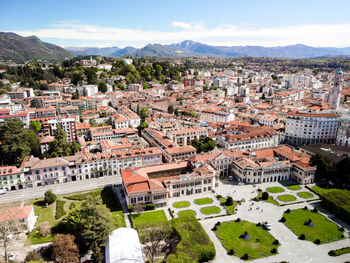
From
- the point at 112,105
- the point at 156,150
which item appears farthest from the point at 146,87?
the point at 156,150

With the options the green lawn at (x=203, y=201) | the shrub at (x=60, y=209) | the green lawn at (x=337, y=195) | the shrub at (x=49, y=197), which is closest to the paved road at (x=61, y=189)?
the shrub at (x=49, y=197)

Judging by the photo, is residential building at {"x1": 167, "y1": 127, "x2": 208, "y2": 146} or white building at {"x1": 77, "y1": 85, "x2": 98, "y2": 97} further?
white building at {"x1": 77, "y1": 85, "x2": 98, "y2": 97}

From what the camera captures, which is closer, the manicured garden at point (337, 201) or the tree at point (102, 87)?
the manicured garden at point (337, 201)

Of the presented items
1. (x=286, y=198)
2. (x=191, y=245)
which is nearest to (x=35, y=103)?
(x=191, y=245)

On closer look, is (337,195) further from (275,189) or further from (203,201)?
(203,201)

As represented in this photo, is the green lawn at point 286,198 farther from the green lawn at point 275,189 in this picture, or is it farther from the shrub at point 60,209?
the shrub at point 60,209

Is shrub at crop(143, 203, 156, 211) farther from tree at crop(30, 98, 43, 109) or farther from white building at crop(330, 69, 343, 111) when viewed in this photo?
white building at crop(330, 69, 343, 111)

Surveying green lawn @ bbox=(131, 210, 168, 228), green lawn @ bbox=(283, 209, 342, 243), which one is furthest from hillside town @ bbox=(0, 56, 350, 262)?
green lawn @ bbox=(283, 209, 342, 243)
